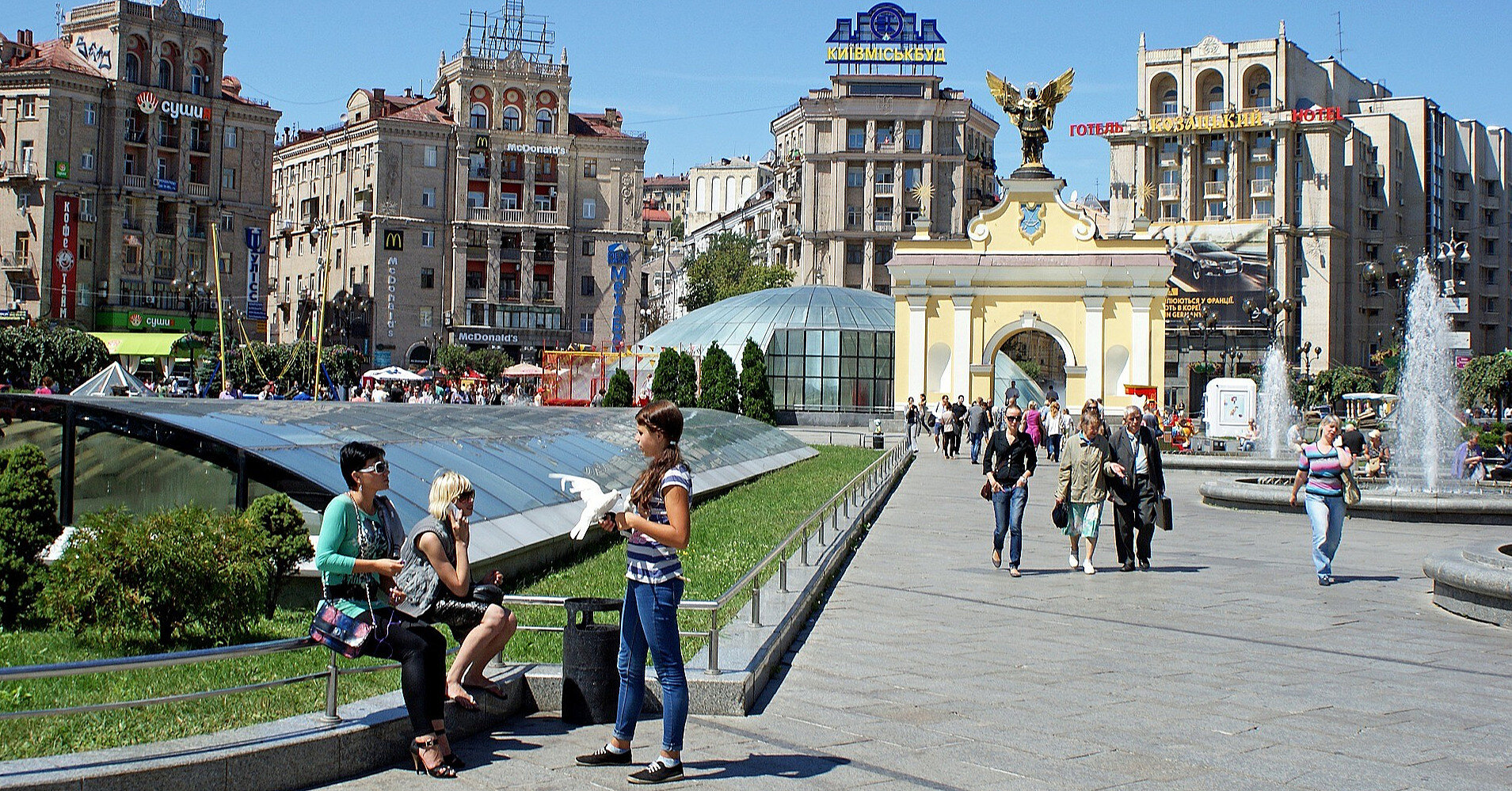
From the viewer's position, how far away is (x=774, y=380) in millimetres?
58656

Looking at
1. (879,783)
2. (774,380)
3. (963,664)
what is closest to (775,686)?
(963,664)

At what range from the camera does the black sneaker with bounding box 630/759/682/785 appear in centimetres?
601

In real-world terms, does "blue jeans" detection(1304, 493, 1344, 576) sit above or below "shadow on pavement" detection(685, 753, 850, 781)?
above

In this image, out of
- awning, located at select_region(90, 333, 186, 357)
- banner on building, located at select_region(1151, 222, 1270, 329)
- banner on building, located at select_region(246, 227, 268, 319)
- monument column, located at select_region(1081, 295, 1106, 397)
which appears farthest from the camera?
banner on building, located at select_region(1151, 222, 1270, 329)

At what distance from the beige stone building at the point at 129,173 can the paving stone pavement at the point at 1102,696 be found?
59271 mm

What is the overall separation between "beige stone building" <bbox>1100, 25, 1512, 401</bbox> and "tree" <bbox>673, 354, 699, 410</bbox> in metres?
51.1

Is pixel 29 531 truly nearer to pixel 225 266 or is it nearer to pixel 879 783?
pixel 879 783

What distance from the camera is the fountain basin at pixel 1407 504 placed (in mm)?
19125

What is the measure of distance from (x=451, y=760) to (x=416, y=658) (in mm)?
496

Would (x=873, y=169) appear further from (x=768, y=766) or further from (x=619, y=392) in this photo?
(x=768, y=766)

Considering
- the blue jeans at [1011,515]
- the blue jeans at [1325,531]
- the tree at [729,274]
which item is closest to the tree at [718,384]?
the blue jeans at [1011,515]

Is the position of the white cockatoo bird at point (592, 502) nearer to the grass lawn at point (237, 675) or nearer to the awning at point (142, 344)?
the grass lawn at point (237, 675)

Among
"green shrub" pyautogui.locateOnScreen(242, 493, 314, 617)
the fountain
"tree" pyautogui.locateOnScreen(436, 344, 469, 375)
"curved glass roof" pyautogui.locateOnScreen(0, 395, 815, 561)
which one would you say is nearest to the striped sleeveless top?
"green shrub" pyautogui.locateOnScreen(242, 493, 314, 617)

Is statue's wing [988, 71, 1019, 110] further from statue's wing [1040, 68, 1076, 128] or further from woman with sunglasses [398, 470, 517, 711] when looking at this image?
woman with sunglasses [398, 470, 517, 711]
